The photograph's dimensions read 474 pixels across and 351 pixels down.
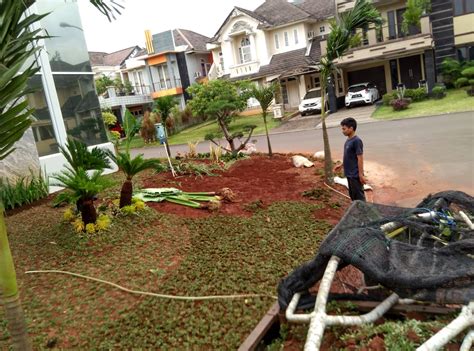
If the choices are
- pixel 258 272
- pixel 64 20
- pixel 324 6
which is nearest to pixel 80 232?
pixel 258 272

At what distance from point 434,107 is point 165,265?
18.0m

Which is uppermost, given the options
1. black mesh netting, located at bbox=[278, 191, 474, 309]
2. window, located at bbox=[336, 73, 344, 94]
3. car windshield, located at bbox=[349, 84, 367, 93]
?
window, located at bbox=[336, 73, 344, 94]

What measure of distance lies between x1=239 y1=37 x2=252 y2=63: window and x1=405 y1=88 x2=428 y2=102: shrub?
1341cm

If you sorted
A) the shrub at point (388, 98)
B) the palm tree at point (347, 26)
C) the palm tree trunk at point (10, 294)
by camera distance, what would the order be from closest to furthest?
1. the palm tree trunk at point (10, 294)
2. the palm tree at point (347, 26)
3. the shrub at point (388, 98)

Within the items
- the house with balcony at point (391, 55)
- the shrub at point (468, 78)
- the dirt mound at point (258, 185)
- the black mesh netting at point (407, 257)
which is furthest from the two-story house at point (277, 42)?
the black mesh netting at point (407, 257)

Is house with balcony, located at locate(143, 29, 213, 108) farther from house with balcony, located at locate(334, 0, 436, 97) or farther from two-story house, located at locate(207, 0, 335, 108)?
house with balcony, located at locate(334, 0, 436, 97)

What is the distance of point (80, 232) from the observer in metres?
5.45

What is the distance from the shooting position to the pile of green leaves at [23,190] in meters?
7.57

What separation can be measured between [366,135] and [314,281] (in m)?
12.8

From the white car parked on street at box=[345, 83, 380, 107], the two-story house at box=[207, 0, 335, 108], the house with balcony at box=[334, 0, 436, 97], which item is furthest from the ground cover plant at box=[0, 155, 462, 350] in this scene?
the two-story house at box=[207, 0, 335, 108]

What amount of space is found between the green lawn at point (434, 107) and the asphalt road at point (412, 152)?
129 cm

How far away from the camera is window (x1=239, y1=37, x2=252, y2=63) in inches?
1215

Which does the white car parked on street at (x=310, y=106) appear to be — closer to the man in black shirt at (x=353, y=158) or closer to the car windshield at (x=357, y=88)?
the car windshield at (x=357, y=88)

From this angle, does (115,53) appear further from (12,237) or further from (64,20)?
(12,237)
